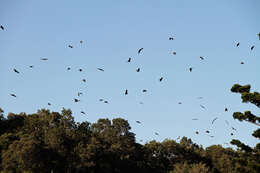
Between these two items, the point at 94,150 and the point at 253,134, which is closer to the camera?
the point at 253,134

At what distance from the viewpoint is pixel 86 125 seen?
82.2 meters

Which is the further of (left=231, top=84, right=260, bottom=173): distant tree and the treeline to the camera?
the treeline

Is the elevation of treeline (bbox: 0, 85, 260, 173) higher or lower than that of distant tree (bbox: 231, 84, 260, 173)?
higher

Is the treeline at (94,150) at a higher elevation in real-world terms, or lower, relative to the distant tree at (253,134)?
higher

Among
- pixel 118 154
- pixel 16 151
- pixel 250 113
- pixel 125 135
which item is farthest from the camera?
pixel 125 135

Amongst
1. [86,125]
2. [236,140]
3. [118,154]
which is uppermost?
[86,125]

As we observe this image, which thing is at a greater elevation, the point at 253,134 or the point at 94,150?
the point at 94,150

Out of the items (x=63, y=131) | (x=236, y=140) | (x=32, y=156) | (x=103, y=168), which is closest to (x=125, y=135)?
(x=103, y=168)

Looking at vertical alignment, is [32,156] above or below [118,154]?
below

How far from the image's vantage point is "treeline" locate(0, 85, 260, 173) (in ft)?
186

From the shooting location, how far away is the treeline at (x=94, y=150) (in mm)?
56688

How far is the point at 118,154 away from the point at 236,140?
154 ft

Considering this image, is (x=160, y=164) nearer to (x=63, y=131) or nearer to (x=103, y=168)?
(x=103, y=168)

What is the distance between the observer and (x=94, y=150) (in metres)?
68.7
